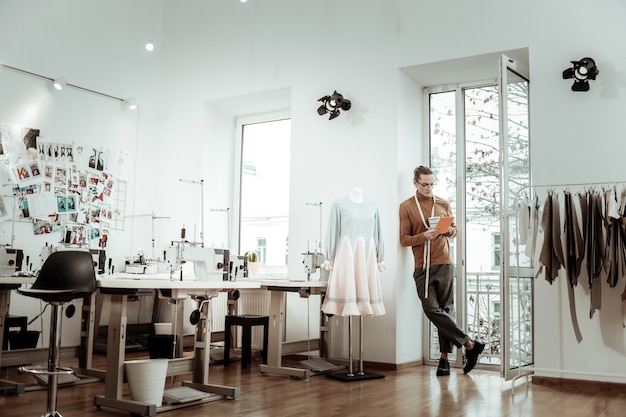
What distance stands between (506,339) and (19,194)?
430 centimetres

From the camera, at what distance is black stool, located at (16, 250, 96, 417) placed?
319 cm

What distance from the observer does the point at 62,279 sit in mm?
3207

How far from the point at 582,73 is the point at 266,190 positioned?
11.4 ft

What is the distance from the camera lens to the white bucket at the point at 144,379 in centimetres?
357

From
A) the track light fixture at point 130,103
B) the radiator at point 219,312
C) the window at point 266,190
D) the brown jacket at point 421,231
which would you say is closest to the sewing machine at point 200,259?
the brown jacket at point 421,231

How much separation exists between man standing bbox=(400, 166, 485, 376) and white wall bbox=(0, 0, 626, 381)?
23 cm

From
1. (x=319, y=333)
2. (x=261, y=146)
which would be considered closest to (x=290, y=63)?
(x=261, y=146)

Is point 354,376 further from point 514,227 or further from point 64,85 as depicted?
point 64,85

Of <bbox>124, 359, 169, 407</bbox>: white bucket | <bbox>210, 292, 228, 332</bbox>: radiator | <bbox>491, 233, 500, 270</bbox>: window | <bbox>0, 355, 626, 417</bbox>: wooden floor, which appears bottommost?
<bbox>0, 355, 626, 417</bbox>: wooden floor

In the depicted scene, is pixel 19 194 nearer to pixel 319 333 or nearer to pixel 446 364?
pixel 319 333

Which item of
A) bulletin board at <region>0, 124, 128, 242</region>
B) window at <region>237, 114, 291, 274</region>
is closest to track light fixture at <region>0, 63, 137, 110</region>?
bulletin board at <region>0, 124, 128, 242</region>

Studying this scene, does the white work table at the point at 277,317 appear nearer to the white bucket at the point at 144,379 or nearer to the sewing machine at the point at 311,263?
the sewing machine at the point at 311,263

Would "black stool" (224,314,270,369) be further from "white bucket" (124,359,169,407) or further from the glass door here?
the glass door

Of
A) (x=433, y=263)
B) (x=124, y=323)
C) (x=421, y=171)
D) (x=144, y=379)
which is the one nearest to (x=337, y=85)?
(x=421, y=171)
